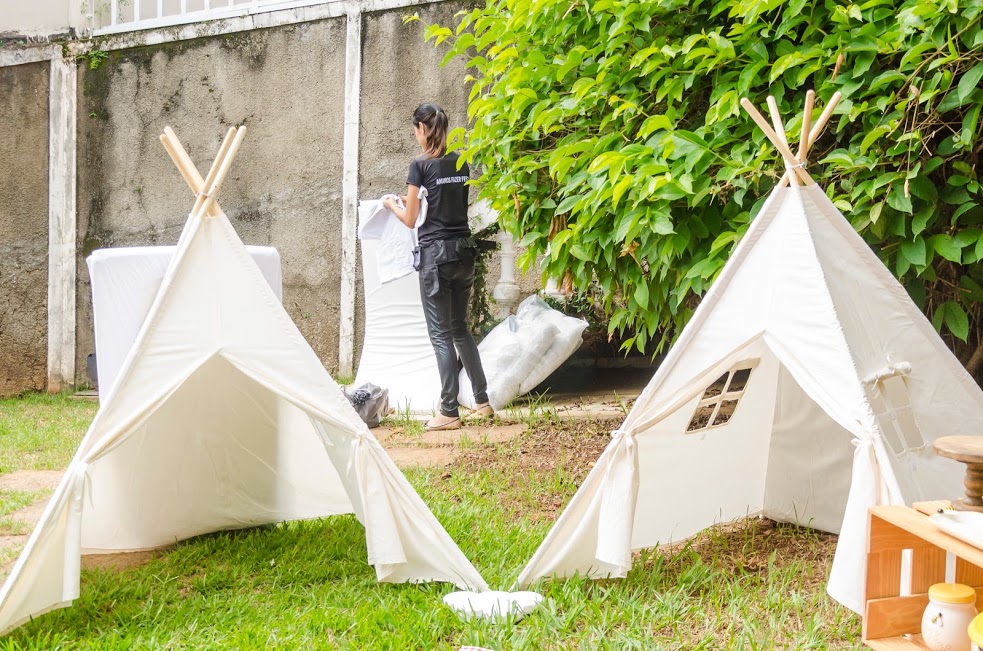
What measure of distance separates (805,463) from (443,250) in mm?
2460

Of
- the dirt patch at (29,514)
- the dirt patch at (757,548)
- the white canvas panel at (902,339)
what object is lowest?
the dirt patch at (29,514)

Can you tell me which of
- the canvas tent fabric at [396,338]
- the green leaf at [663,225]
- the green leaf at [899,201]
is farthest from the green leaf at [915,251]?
the canvas tent fabric at [396,338]

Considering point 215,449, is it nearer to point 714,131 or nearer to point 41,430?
point 714,131

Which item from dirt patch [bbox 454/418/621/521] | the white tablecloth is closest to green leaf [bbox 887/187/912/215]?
dirt patch [bbox 454/418/621/521]

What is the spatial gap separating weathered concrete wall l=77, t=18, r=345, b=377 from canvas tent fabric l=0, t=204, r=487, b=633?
3808mm

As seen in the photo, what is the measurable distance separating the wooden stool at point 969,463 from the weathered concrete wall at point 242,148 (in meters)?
5.72

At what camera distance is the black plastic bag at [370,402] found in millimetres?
5391

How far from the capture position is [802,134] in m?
2.78

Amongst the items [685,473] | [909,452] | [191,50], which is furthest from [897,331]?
[191,50]

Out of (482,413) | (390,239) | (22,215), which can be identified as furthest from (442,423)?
(22,215)

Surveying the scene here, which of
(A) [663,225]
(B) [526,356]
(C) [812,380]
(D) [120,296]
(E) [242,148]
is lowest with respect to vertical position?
(B) [526,356]

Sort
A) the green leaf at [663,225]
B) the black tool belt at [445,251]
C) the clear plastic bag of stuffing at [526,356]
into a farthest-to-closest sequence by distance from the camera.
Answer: the clear plastic bag of stuffing at [526,356] → the black tool belt at [445,251] → the green leaf at [663,225]

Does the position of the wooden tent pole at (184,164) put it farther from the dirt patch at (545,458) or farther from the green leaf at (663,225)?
the dirt patch at (545,458)

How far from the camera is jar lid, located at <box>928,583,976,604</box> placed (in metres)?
2.11
